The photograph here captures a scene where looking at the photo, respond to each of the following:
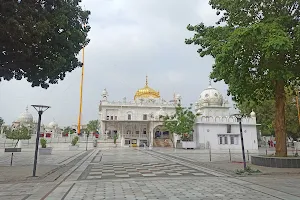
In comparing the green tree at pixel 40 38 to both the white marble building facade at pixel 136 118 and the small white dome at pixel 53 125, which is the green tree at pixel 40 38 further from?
the small white dome at pixel 53 125

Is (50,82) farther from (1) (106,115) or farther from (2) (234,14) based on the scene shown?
(1) (106,115)

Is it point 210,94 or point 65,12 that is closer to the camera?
point 65,12

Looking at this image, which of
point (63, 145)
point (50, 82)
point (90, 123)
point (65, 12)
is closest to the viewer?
point (65, 12)

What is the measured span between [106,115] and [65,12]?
48.5m

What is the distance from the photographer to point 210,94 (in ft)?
173

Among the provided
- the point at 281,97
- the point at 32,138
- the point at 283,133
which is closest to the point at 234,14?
the point at 281,97

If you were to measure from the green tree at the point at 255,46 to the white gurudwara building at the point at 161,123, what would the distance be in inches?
921

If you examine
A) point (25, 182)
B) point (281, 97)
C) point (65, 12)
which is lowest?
point (25, 182)

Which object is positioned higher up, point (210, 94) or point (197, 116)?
point (210, 94)

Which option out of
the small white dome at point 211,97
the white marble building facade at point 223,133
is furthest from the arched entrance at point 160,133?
the white marble building facade at point 223,133

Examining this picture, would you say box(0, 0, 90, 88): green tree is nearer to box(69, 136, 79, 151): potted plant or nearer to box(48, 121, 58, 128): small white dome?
box(69, 136, 79, 151): potted plant

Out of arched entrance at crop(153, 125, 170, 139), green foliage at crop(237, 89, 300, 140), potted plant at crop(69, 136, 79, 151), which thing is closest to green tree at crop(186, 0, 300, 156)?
green foliage at crop(237, 89, 300, 140)

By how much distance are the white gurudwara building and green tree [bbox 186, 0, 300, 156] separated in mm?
23389

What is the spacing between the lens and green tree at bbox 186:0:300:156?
36.0 feet
